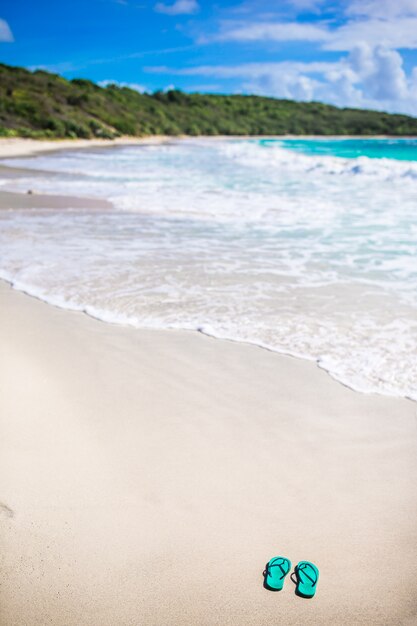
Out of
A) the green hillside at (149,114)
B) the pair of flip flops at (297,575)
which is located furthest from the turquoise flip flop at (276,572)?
the green hillside at (149,114)

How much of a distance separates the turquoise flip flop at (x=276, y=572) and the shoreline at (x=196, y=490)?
1.5 inches

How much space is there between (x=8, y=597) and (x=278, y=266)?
4.99 m

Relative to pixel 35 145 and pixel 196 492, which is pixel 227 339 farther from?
pixel 35 145

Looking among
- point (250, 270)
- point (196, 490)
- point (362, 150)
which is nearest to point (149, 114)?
point (362, 150)

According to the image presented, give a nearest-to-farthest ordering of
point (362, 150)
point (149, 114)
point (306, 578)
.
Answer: point (306, 578) < point (362, 150) < point (149, 114)

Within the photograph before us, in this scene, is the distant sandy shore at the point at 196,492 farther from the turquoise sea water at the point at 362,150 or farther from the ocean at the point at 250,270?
the turquoise sea water at the point at 362,150

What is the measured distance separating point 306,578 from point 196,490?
25.9 inches

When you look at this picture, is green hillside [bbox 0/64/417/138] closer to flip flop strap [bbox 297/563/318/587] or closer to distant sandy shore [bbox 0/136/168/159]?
distant sandy shore [bbox 0/136/168/159]

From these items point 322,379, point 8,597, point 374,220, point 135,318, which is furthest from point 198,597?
point 374,220

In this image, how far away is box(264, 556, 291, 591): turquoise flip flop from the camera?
1.93 meters

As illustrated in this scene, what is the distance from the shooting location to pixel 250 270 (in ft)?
20.1

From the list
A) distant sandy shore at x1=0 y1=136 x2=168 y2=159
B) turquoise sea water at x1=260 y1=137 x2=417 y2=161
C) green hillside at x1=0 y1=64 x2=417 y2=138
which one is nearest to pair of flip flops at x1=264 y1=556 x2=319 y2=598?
distant sandy shore at x1=0 y1=136 x2=168 y2=159

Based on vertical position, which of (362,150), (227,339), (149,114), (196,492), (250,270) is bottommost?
(196,492)

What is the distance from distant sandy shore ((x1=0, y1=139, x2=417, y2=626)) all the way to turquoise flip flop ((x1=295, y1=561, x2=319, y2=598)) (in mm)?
33
